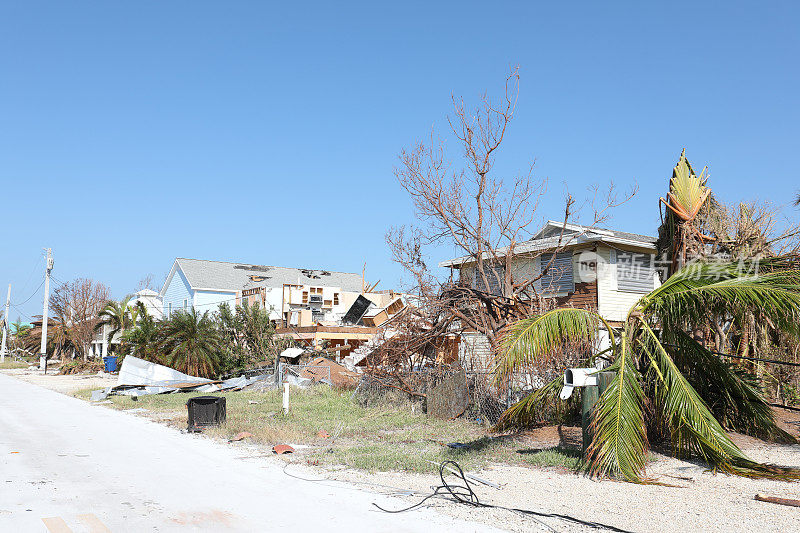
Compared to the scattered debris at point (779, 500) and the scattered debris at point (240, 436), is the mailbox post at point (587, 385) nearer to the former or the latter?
the scattered debris at point (779, 500)

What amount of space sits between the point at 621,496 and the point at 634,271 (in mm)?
14132

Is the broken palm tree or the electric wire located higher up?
the broken palm tree

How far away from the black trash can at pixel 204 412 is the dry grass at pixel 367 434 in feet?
1.08

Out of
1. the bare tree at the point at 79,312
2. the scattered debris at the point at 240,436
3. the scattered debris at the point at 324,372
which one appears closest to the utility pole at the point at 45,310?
the bare tree at the point at 79,312

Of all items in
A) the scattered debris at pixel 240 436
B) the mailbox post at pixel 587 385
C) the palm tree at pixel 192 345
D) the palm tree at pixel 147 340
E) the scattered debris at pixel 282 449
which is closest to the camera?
the mailbox post at pixel 587 385

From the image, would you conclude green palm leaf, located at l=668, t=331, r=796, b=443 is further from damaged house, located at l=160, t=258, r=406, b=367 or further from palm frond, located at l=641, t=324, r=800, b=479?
damaged house, located at l=160, t=258, r=406, b=367

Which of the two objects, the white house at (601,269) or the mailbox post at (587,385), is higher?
the white house at (601,269)

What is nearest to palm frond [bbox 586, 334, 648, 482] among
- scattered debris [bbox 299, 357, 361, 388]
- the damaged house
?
the damaged house

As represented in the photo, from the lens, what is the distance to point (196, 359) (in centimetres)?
2719

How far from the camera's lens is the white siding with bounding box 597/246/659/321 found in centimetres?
1873

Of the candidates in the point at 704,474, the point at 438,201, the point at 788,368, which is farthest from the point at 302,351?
the point at 704,474

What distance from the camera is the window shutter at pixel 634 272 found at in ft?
63.2

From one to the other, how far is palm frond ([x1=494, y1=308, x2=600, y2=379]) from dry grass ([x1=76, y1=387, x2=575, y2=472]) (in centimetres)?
166

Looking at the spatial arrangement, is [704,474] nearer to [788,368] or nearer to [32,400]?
[788,368]
